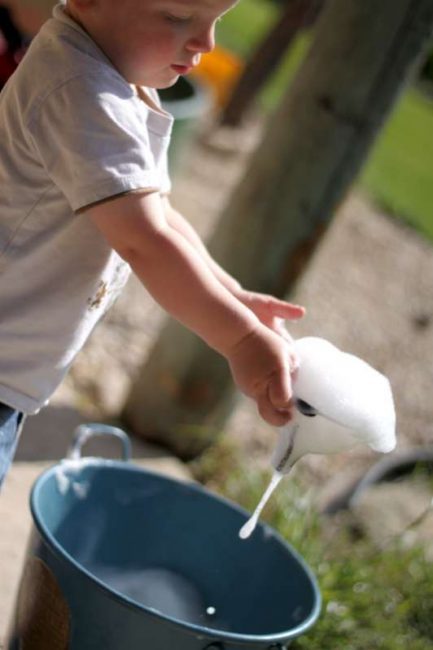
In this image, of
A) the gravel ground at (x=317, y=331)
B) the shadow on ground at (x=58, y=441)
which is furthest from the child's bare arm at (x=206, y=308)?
the shadow on ground at (x=58, y=441)

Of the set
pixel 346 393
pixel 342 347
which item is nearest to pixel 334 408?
pixel 346 393

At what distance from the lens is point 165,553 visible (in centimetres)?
287

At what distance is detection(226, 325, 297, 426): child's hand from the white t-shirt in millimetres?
305

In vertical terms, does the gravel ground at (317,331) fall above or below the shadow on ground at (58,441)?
below

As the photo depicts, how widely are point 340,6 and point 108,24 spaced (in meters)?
1.59

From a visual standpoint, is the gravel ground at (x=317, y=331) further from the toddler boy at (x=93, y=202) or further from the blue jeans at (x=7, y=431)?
the toddler boy at (x=93, y=202)

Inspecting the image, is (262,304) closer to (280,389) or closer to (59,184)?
(280,389)

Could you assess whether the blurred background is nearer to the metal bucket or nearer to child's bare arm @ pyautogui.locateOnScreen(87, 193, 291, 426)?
the metal bucket

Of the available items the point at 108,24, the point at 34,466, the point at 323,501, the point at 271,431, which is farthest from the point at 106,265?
the point at 271,431

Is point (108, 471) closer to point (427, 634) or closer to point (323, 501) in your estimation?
point (427, 634)

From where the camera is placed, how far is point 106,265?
2254 mm

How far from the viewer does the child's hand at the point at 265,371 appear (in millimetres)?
2102

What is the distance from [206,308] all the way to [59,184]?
1.03ft

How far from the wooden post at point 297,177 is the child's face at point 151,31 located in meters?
1.49
